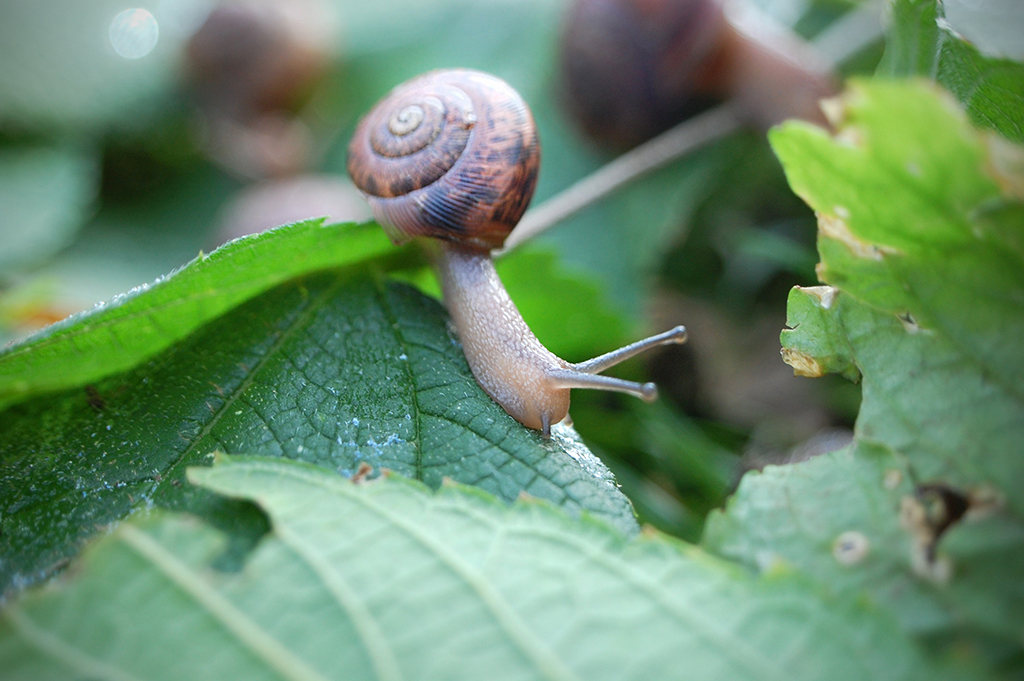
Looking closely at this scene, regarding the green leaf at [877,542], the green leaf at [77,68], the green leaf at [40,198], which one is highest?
the green leaf at [877,542]

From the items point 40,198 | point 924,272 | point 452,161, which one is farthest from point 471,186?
point 40,198

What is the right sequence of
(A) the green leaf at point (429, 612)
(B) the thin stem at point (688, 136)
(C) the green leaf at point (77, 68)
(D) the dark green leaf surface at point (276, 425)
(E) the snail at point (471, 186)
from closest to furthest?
(A) the green leaf at point (429, 612) → (D) the dark green leaf surface at point (276, 425) → (E) the snail at point (471, 186) → (B) the thin stem at point (688, 136) → (C) the green leaf at point (77, 68)

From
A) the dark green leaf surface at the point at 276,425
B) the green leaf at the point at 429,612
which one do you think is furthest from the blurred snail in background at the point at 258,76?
the green leaf at the point at 429,612

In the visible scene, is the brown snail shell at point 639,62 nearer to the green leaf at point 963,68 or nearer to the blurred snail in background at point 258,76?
the green leaf at point 963,68

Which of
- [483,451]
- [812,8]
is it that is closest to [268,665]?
[483,451]

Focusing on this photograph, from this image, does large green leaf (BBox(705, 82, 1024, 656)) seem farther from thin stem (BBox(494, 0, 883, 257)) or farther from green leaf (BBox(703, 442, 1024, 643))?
Result: thin stem (BBox(494, 0, 883, 257))

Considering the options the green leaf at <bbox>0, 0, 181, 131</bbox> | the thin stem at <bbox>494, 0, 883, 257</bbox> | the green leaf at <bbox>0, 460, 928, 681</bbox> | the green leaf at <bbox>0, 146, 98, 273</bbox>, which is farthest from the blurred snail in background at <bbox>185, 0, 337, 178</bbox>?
the green leaf at <bbox>0, 460, 928, 681</bbox>

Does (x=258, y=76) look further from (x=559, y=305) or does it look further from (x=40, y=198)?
(x=559, y=305)
